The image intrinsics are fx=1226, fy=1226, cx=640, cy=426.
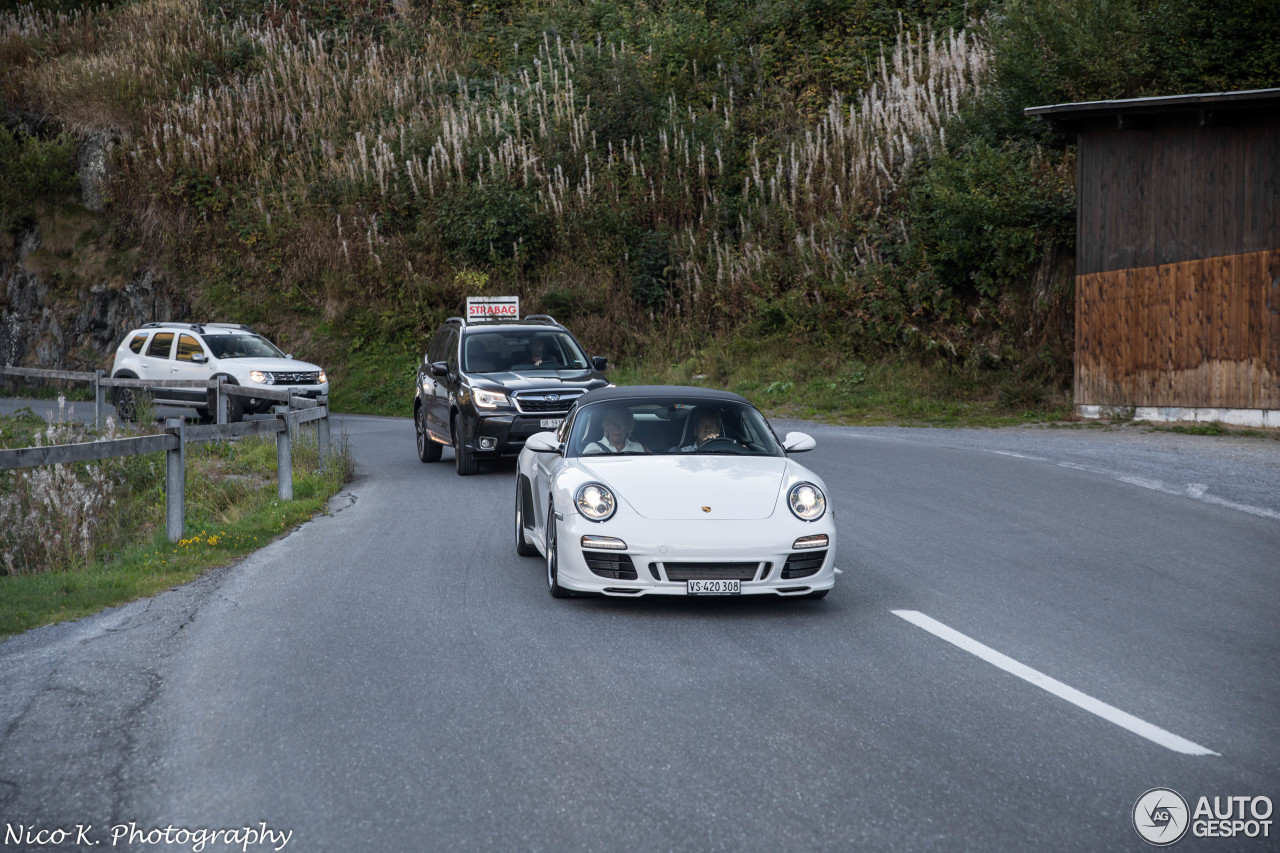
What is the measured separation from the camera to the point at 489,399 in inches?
605

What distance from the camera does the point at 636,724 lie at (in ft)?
17.1

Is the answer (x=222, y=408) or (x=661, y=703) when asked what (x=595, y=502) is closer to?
(x=661, y=703)

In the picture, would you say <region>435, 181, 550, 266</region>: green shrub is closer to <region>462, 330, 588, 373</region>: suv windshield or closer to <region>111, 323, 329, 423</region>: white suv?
<region>111, 323, 329, 423</region>: white suv

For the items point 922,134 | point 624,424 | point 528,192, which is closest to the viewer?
point 624,424

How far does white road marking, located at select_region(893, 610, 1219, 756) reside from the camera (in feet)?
16.1

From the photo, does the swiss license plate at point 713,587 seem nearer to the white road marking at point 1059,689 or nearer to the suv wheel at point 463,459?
the white road marking at point 1059,689

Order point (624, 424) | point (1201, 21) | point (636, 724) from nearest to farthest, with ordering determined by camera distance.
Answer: point (636, 724) < point (624, 424) < point (1201, 21)

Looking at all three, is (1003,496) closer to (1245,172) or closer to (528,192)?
(1245,172)

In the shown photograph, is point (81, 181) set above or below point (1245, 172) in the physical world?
above

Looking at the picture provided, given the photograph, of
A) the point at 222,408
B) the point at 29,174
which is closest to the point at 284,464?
the point at 222,408

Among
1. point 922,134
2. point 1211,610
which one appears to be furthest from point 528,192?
point 1211,610

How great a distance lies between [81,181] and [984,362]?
96.9 feet

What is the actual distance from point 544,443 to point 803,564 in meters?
2.24

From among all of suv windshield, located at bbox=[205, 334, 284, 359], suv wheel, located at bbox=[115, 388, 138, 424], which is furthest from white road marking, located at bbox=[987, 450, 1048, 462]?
suv windshield, located at bbox=[205, 334, 284, 359]
